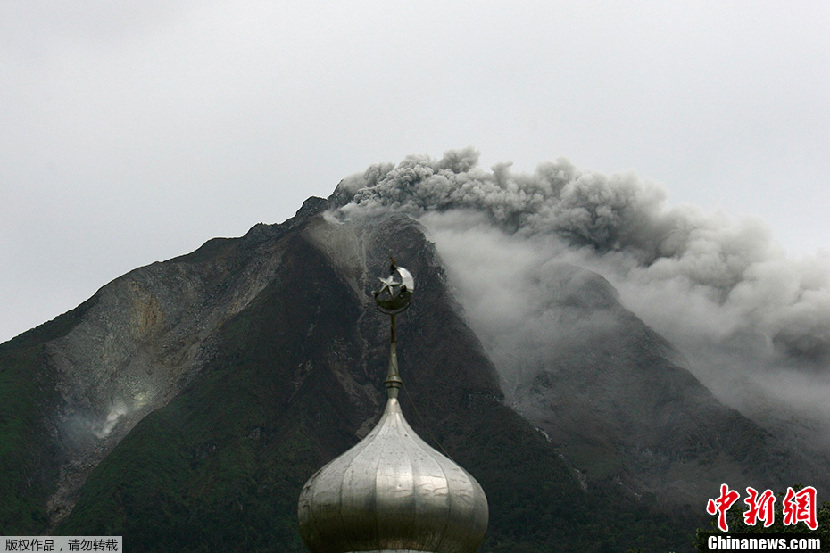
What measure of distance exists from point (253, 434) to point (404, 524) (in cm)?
9269

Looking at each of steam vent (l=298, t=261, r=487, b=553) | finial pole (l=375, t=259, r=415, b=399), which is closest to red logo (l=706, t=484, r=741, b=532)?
finial pole (l=375, t=259, r=415, b=399)

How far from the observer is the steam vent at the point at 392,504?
55.0 feet

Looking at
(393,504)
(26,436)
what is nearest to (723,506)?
(393,504)

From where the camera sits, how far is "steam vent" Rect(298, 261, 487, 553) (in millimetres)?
16766

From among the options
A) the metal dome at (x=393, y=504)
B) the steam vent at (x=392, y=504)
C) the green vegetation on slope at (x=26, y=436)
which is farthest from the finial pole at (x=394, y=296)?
the green vegetation on slope at (x=26, y=436)

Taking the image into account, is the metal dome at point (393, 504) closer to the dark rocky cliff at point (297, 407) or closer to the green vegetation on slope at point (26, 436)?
the dark rocky cliff at point (297, 407)

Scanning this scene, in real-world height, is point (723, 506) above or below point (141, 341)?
below

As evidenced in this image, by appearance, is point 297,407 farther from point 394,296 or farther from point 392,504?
point 392,504

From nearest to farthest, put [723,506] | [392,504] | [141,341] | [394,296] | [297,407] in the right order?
1. [392,504]
2. [394,296]
3. [723,506]
4. [297,407]
5. [141,341]

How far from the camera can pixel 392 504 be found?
16766 mm

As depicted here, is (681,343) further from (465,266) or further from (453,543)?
(453,543)

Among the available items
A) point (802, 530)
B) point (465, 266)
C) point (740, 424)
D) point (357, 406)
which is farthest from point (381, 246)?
point (802, 530)

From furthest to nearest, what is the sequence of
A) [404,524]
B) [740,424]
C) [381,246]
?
[381,246] → [740,424] → [404,524]

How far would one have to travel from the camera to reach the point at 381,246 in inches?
5423
